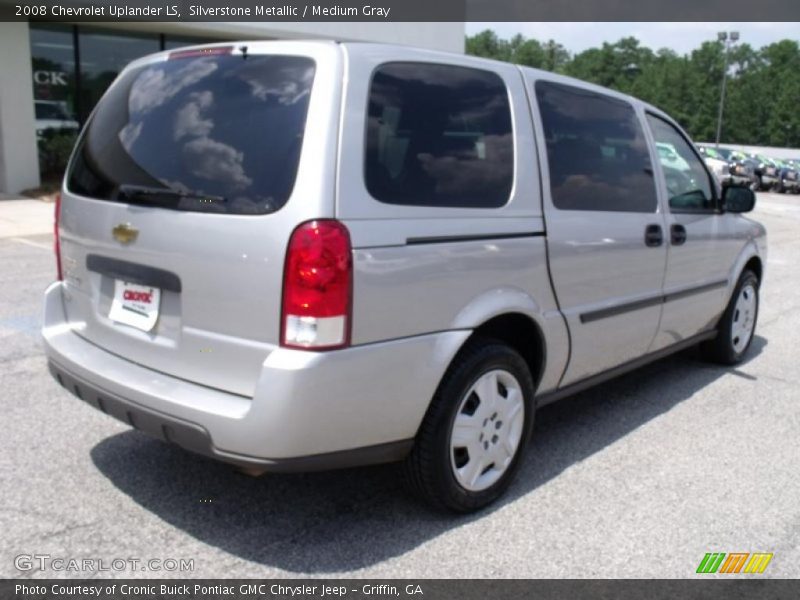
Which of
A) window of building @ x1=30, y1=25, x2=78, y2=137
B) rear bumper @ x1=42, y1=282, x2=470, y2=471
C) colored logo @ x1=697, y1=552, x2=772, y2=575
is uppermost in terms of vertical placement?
window of building @ x1=30, y1=25, x2=78, y2=137

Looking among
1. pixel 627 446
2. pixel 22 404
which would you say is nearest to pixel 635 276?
pixel 627 446

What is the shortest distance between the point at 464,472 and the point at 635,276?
5.41 feet

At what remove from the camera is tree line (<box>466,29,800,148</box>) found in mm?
87438

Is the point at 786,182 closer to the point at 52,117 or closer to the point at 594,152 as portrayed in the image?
the point at 52,117

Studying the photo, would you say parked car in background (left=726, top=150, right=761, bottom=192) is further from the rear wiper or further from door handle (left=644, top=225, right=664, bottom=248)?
the rear wiper

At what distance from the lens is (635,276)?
4207 millimetres

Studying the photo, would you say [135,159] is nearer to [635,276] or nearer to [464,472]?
[464,472]

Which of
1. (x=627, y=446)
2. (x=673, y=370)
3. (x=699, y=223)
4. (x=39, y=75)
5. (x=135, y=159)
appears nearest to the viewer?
(x=135, y=159)

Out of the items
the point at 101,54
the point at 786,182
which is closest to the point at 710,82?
the point at 786,182

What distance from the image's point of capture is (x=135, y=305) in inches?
119

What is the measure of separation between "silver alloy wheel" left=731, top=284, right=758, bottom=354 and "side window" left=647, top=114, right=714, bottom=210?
1.02 metres

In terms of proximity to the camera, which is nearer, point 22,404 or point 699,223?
point 22,404

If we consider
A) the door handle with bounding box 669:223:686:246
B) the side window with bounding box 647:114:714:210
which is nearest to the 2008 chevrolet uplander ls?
the door handle with bounding box 669:223:686:246
